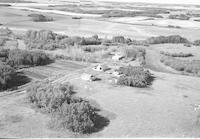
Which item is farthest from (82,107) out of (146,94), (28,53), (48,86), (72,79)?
(28,53)

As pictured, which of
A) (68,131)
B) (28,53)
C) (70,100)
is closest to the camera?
(68,131)

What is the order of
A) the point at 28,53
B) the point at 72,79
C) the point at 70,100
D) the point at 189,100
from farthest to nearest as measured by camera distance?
the point at 28,53
the point at 72,79
the point at 189,100
the point at 70,100

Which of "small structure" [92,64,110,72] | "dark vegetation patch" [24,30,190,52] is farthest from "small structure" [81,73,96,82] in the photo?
"dark vegetation patch" [24,30,190,52]

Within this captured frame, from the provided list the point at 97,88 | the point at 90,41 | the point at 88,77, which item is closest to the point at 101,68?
the point at 88,77

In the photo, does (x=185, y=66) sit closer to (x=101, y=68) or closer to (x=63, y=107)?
(x=101, y=68)

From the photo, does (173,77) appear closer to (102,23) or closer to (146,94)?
(146,94)

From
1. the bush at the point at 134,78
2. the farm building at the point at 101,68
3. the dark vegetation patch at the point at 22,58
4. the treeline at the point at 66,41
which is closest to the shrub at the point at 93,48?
the treeline at the point at 66,41

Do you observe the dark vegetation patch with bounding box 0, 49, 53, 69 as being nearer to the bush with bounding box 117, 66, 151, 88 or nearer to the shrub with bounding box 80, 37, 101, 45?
the bush with bounding box 117, 66, 151, 88
